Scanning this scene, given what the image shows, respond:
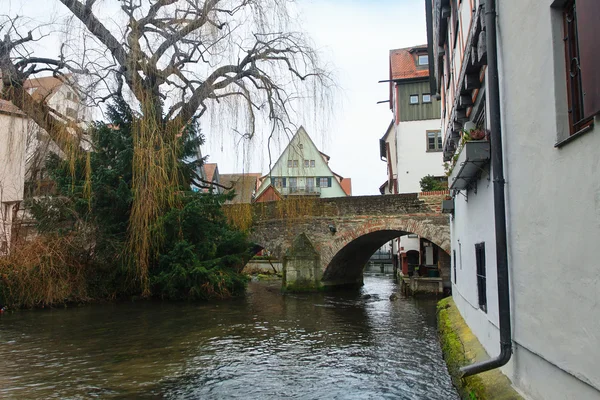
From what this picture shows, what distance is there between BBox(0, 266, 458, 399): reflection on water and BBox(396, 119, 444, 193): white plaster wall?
1121 centimetres

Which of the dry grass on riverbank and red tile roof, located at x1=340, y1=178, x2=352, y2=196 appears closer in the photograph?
the dry grass on riverbank

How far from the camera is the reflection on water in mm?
6230

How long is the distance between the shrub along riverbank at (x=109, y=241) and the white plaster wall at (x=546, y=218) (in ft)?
32.0

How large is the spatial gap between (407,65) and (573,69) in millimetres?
23528

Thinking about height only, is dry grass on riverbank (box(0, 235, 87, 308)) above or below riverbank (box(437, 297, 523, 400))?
above

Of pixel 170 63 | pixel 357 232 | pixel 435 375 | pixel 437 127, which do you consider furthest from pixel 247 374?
pixel 437 127

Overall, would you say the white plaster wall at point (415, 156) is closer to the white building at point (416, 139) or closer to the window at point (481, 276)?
the white building at point (416, 139)

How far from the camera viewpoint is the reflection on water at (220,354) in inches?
245

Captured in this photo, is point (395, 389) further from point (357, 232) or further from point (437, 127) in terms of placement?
point (437, 127)

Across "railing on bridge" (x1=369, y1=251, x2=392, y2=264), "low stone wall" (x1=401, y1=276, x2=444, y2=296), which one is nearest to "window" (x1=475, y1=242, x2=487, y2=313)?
"low stone wall" (x1=401, y1=276, x2=444, y2=296)

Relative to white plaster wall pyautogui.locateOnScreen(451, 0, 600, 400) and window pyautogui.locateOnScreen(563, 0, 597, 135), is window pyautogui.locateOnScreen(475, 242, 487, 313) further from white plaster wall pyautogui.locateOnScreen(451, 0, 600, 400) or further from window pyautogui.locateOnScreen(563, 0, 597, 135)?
window pyautogui.locateOnScreen(563, 0, 597, 135)

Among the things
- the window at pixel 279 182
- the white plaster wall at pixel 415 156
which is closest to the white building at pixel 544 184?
the window at pixel 279 182

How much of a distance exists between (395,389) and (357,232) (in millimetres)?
12621

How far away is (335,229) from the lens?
19.2 meters
